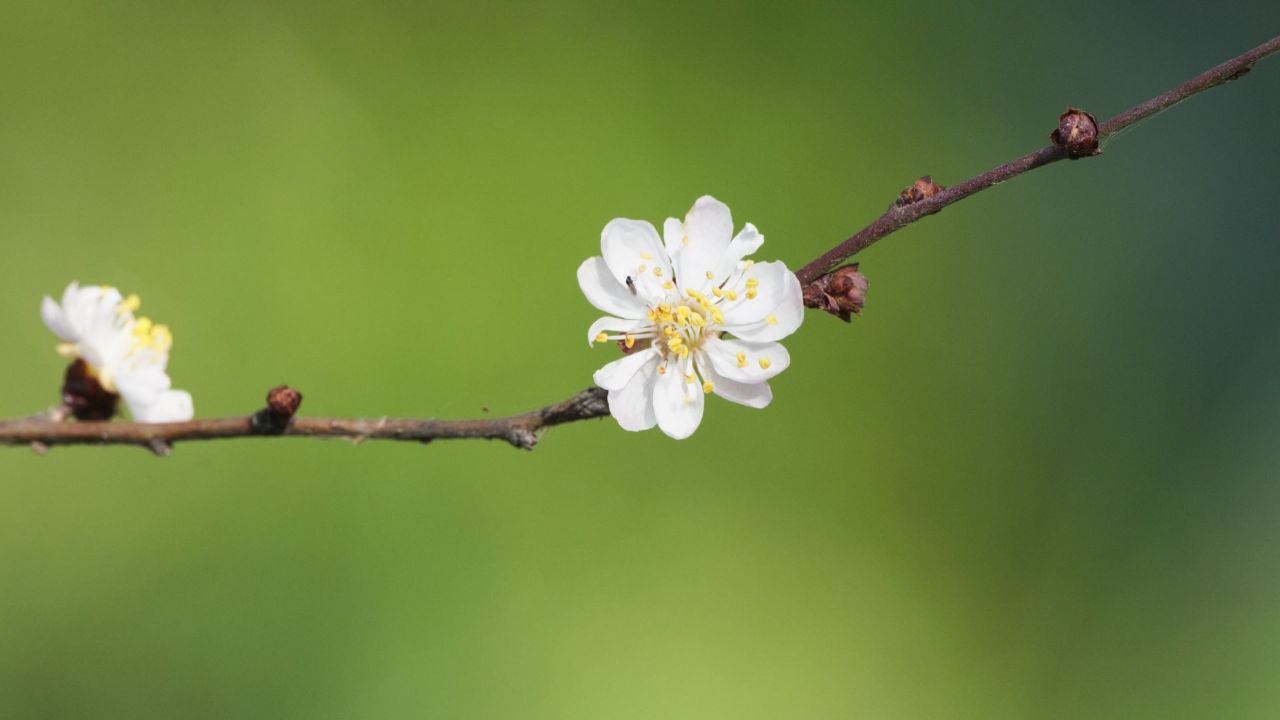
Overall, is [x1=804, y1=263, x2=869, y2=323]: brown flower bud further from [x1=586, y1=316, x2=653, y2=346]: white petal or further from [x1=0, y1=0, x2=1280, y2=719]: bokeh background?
[x1=0, y1=0, x2=1280, y2=719]: bokeh background

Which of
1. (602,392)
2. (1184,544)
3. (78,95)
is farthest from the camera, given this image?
(1184,544)

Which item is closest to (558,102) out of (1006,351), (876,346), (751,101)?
(751,101)

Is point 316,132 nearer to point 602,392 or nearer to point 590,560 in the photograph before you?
point 590,560

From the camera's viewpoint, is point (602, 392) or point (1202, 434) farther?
point (1202, 434)

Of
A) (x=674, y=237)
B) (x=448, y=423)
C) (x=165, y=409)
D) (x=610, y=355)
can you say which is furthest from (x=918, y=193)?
(x=610, y=355)

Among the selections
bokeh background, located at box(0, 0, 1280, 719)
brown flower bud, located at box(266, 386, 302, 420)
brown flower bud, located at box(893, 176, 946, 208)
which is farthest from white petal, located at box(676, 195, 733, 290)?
bokeh background, located at box(0, 0, 1280, 719)

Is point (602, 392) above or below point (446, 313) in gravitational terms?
below
